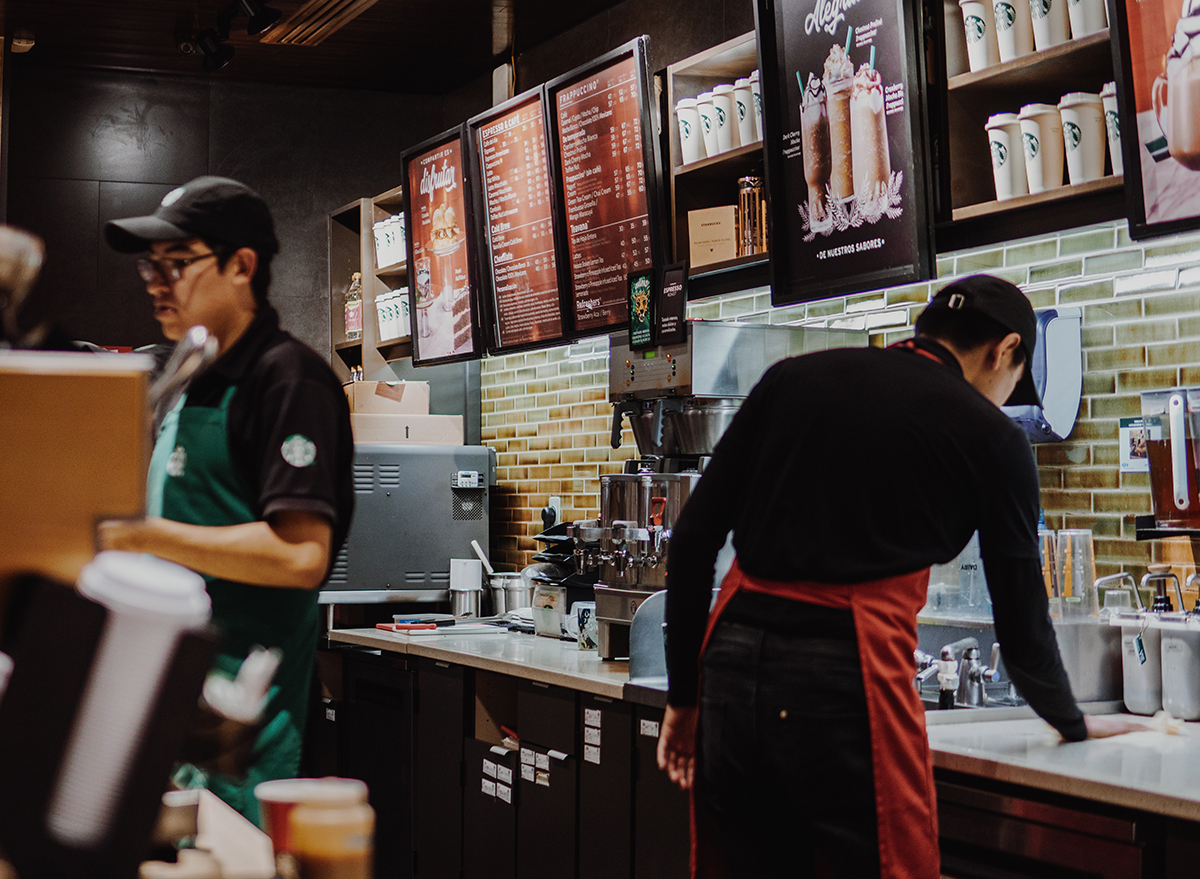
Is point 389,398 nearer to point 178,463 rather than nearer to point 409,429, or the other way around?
point 409,429

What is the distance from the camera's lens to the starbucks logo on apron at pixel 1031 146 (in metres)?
3.21

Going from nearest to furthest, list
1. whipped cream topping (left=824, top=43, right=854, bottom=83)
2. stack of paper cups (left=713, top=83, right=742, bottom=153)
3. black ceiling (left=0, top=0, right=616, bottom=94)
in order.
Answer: whipped cream topping (left=824, top=43, right=854, bottom=83) → stack of paper cups (left=713, top=83, right=742, bottom=153) → black ceiling (left=0, top=0, right=616, bottom=94)

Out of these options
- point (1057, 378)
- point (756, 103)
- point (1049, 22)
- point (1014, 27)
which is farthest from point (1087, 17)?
point (756, 103)

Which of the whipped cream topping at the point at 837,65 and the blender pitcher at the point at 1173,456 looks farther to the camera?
the whipped cream topping at the point at 837,65

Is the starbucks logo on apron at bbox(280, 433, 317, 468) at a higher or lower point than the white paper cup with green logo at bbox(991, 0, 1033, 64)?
lower

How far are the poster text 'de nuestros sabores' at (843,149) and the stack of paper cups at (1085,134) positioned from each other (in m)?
0.43

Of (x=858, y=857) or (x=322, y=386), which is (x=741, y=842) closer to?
(x=858, y=857)

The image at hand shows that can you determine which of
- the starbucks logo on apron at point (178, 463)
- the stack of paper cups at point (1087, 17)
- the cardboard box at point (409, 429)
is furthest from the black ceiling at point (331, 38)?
the starbucks logo on apron at point (178, 463)

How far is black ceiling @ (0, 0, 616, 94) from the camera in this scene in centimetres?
546

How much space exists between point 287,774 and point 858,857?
95 cm

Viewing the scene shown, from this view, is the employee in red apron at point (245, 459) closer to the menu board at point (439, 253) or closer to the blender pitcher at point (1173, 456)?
the blender pitcher at point (1173, 456)

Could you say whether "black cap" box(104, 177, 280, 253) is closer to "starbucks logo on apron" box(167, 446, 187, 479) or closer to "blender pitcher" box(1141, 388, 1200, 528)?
"starbucks logo on apron" box(167, 446, 187, 479)

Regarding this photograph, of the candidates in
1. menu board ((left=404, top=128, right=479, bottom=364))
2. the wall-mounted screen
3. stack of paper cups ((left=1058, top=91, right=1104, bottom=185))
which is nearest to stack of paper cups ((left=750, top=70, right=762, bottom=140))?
the wall-mounted screen

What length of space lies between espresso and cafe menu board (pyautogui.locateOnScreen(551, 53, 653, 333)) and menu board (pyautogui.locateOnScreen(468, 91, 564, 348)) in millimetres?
142
